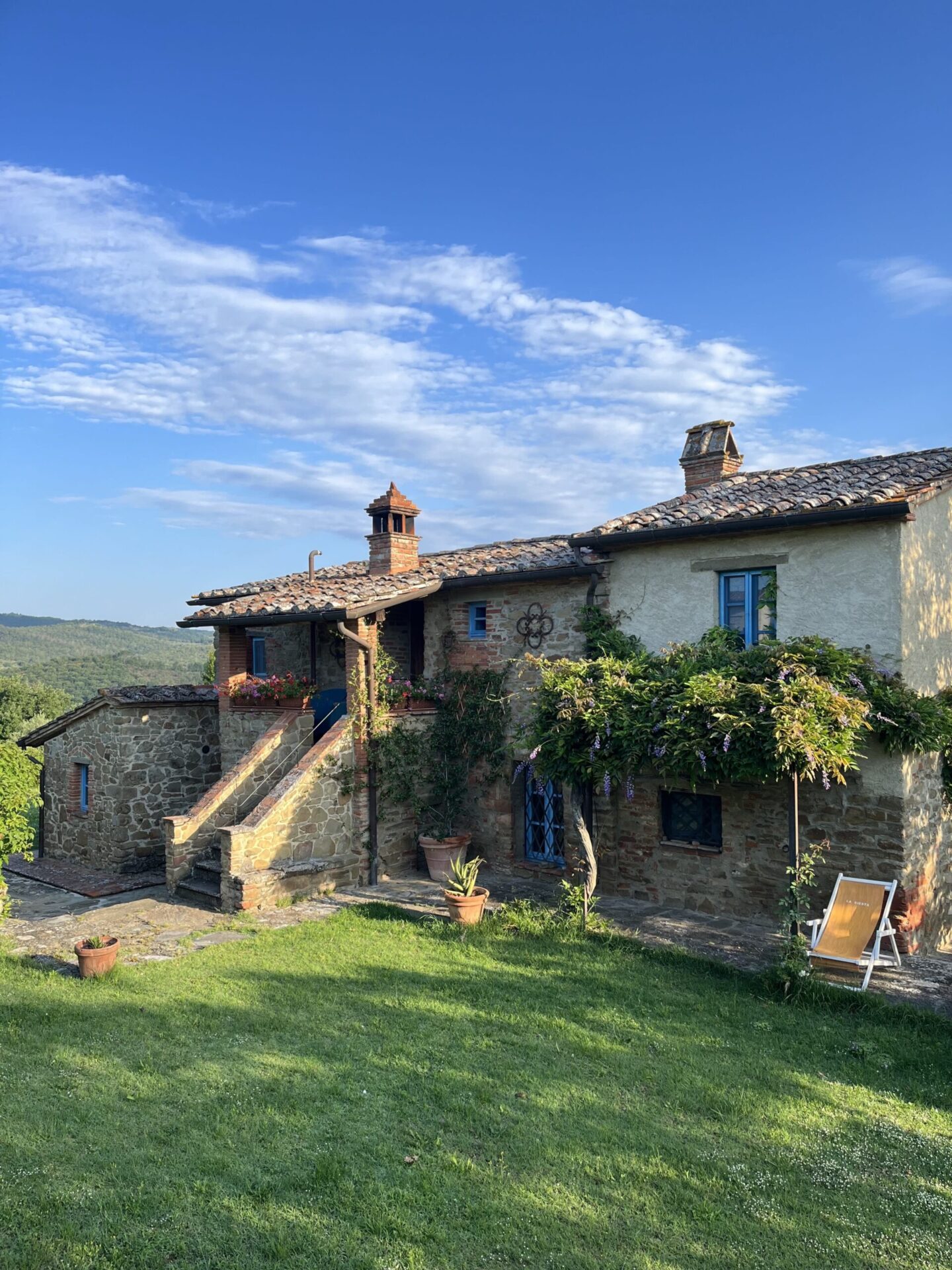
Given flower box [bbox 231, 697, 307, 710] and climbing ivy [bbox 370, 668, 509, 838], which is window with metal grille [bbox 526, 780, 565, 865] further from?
flower box [bbox 231, 697, 307, 710]

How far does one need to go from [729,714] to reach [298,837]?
6551mm

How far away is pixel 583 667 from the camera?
10211 millimetres

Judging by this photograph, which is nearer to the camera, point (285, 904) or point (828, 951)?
point (828, 951)

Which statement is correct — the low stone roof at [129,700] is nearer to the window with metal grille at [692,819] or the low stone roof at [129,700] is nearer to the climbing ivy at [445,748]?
the climbing ivy at [445,748]

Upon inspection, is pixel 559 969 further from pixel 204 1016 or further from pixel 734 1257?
pixel 734 1257

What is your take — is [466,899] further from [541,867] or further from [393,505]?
[393,505]

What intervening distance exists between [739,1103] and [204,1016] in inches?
181

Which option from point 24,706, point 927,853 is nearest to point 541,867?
point 927,853

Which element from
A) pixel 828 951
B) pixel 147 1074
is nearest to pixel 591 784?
pixel 828 951

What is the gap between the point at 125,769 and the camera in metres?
13.9

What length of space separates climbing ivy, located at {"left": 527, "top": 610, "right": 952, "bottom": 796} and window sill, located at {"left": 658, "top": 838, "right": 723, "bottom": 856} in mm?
1179

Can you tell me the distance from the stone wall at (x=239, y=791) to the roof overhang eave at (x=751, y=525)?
224 inches

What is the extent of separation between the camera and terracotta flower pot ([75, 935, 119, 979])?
816 centimetres

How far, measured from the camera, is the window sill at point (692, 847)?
10.4 meters
